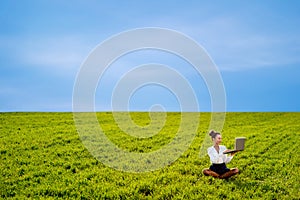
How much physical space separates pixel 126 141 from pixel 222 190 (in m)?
10.0

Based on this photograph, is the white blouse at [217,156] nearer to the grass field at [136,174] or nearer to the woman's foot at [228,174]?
the woman's foot at [228,174]

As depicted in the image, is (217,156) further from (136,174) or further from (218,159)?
(136,174)

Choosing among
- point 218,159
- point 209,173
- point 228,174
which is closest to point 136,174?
point 209,173

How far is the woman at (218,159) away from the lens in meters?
12.9

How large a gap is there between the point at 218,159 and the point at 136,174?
310 centimetres

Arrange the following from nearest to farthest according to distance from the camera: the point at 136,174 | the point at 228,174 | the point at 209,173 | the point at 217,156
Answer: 1. the point at 217,156
2. the point at 228,174
3. the point at 209,173
4. the point at 136,174

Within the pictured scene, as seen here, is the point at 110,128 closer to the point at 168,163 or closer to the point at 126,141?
the point at 126,141

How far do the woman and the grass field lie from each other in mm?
274

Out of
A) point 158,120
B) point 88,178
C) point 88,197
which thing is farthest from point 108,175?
point 158,120

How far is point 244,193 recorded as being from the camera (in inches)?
468

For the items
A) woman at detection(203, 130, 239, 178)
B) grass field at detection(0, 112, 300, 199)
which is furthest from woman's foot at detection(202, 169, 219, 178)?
grass field at detection(0, 112, 300, 199)

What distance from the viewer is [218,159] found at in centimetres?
1300

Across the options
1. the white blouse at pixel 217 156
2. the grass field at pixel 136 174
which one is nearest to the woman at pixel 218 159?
the white blouse at pixel 217 156

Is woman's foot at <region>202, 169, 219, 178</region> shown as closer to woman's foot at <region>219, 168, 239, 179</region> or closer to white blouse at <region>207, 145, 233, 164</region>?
woman's foot at <region>219, 168, 239, 179</region>
